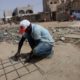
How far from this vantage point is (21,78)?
4578 millimetres

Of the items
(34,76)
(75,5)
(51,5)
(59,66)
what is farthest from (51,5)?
(34,76)

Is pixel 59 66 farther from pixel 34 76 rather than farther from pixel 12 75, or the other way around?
pixel 12 75

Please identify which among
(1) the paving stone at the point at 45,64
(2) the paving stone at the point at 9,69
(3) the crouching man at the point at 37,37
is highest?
(3) the crouching man at the point at 37,37

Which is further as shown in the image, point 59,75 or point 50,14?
point 50,14

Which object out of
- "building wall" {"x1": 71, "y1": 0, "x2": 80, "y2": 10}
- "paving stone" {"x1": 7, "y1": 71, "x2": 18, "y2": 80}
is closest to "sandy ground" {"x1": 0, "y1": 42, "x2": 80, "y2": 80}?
"paving stone" {"x1": 7, "y1": 71, "x2": 18, "y2": 80}

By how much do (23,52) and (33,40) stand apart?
984mm

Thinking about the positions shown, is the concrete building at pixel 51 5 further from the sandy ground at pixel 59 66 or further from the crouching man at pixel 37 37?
the crouching man at pixel 37 37

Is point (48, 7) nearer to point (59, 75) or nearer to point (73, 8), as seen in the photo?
point (73, 8)

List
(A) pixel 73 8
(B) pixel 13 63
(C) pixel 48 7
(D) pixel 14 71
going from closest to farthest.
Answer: (D) pixel 14 71
(B) pixel 13 63
(A) pixel 73 8
(C) pixel 48 7

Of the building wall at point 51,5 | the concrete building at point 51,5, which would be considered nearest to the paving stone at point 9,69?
the concrete building at point 51,5

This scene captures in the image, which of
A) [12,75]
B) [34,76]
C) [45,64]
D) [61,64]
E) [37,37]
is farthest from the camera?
[37,37]

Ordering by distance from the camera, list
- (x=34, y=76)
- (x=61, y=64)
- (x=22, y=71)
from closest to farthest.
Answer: (x=34, y=76) < (x=22, y=71) < (x=61, y=64)

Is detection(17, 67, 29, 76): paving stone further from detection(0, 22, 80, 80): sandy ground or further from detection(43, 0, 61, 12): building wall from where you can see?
detection(43, 0, 61, 12): building wall

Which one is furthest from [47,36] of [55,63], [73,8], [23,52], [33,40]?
[73,8]
